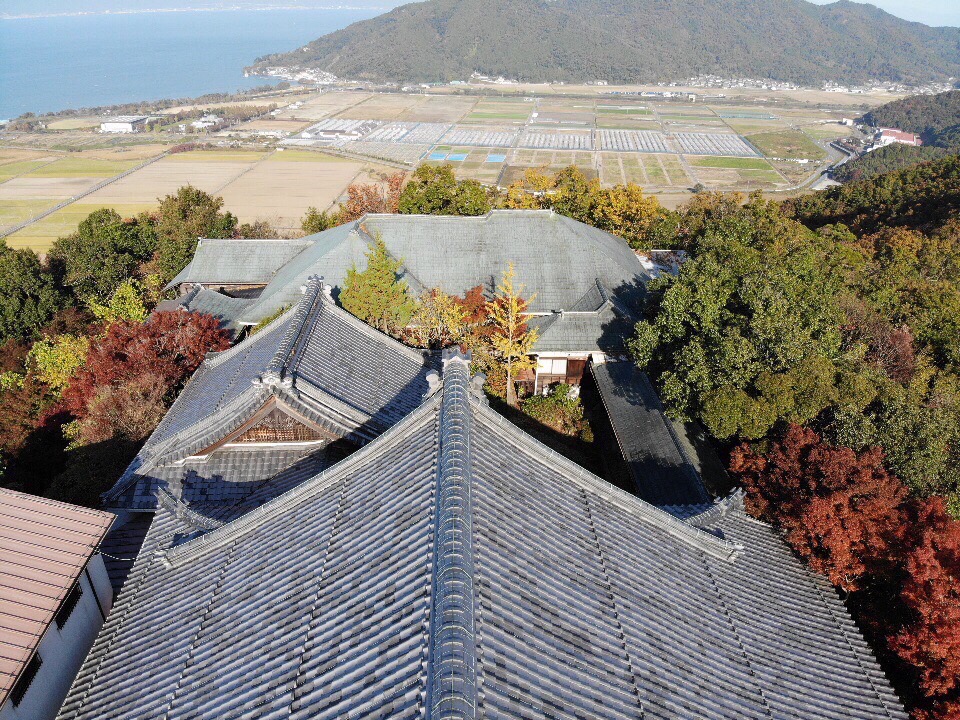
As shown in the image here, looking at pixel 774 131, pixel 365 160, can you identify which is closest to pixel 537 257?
pixel 365 160

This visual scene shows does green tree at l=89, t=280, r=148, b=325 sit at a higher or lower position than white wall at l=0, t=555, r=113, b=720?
higher

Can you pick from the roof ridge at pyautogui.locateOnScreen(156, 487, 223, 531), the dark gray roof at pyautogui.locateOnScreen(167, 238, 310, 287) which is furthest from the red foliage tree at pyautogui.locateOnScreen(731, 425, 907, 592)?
the dark gray roof at pyautogui.locateOnScreen(167, 238, 310, 287)

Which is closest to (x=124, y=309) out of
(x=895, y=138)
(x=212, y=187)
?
(x=212, y=187)

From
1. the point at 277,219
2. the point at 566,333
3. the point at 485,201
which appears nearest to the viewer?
the point at 566,333

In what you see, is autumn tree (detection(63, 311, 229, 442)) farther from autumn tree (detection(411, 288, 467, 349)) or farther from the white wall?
the white wall

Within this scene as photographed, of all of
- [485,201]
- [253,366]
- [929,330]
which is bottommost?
[929,330]

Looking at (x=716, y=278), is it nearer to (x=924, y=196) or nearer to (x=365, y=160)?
(x=924, y=196)

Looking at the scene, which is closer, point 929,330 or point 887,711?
point 887,711

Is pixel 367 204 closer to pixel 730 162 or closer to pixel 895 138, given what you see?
pixel 730 162
